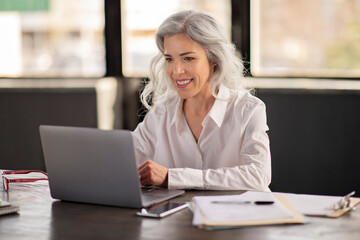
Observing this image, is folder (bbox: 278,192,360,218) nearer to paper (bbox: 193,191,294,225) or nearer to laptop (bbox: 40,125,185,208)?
paper (bbox: 193,191,294,225)

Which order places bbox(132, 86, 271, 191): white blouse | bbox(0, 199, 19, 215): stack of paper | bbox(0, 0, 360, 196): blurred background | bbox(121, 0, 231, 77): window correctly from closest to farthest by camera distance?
bbox(0, 199, 19, 215): stack of paper, bbox(132, 86, 271, 191): white blouse, bbox(0, 0, 360, 196): blurred background, bbox(121, 0, 231, 77): window

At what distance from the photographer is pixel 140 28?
5211mm

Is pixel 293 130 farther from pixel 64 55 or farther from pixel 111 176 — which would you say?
pixel 111 176

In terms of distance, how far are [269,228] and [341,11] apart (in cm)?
319

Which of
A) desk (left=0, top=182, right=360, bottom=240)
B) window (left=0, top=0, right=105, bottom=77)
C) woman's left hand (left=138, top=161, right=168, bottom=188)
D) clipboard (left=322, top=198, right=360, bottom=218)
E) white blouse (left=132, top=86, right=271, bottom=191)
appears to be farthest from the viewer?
window (left=0, top=0, right=105, bottom=77)

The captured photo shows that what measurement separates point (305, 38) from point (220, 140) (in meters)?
2.32

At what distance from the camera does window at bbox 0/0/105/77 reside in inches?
210

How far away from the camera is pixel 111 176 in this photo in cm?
183

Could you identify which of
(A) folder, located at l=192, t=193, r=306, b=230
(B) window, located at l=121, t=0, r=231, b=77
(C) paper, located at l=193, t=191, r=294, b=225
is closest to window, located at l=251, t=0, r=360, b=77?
(B) window, located at l=121, t=0, r=231, b=77

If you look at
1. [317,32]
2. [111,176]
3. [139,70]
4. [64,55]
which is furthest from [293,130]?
[111,176]

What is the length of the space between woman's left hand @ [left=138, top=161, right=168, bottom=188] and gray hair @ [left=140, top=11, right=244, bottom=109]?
60 centimetres

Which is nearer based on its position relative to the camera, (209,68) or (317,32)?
(209,68)

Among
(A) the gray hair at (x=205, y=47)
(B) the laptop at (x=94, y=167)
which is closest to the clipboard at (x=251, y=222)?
(B) the laptop at (x=94, y=167)

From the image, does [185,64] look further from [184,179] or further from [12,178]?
[12,178]
